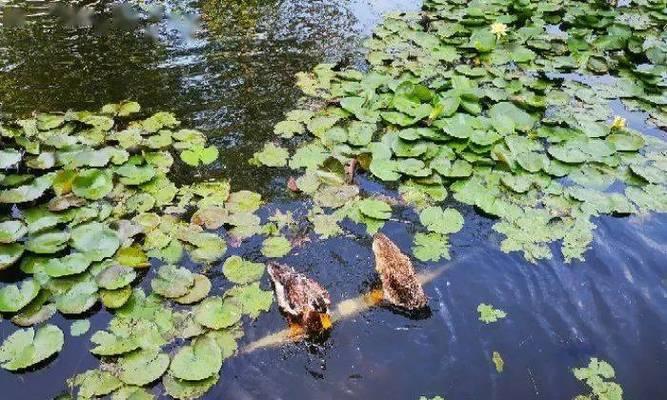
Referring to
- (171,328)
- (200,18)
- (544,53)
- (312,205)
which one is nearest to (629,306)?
(312,205)

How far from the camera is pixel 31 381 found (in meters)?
3.04

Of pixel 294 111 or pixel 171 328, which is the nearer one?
pixel 171 328

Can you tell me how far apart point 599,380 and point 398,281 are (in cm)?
130

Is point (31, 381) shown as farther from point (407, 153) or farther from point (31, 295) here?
point (407, 153)

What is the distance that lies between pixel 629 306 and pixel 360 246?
1858 mm

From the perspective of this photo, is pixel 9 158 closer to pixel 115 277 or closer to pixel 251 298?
pixel 115 277

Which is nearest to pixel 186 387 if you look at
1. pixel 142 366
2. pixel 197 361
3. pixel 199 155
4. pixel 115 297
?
pixel 197 361

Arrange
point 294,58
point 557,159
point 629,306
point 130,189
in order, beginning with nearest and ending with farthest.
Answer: point 629,306, point 130,189, point 557,159, point 294,58

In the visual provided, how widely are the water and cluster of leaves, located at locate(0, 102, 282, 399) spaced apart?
0.13 m

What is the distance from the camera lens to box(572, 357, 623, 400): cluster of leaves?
3078 mm

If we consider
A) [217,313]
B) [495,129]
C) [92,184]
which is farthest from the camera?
[495,129]

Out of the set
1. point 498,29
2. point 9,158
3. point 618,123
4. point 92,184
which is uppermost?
point 498,29

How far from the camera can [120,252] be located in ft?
12.0

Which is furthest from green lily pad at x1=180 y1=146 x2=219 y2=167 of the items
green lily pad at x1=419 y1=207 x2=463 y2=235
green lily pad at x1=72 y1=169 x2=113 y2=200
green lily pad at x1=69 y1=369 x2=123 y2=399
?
green lily pad at x1=69 y1=369 x2=123 y2=399
